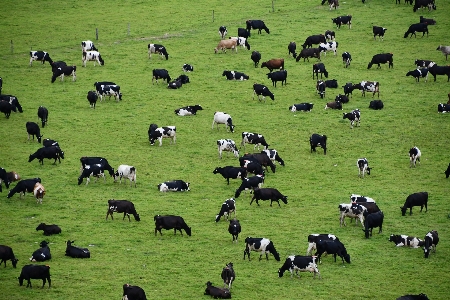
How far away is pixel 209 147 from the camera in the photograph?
50750 mm

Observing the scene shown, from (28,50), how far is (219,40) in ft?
47.4

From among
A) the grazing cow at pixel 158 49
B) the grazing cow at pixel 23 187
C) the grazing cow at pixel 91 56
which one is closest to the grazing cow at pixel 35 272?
the grazing cow at pixel 23 187

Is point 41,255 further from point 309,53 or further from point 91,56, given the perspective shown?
point 309,53

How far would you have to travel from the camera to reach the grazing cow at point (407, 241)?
3725cm

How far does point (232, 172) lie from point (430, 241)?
12.1m

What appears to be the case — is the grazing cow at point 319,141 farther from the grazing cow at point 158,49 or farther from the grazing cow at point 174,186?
the grazing cow at point 158,49

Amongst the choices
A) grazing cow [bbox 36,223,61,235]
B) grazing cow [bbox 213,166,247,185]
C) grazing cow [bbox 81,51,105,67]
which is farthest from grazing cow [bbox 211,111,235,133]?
grazing cow [bbox 36,223,61,235]

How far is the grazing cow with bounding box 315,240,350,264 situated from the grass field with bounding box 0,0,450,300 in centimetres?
62

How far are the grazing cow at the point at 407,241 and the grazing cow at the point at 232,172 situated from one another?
9.95m

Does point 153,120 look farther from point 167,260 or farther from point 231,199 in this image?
point 167,260

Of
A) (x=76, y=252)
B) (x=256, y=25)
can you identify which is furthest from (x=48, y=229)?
(x=256, y=25)

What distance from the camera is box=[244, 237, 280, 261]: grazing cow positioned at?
3569cm

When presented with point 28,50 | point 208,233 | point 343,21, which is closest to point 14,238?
point 208,233

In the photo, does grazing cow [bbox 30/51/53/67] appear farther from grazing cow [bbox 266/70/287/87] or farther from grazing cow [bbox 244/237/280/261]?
grazing cow [bbox 244/237/280/261]
